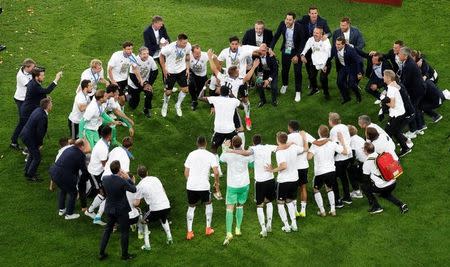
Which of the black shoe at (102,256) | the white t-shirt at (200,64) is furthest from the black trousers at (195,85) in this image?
the black shoe at (102,256)

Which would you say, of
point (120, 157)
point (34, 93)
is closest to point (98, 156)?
point (120, 157)

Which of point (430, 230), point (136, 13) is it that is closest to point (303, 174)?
point (430, 230)

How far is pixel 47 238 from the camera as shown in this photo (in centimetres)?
1372

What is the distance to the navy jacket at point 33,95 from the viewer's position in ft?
51.7

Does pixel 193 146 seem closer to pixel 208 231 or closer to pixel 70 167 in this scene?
pixel 208 231

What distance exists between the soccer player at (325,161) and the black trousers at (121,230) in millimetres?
3698

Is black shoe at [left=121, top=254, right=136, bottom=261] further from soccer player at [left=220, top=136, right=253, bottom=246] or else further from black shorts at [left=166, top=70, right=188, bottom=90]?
black shorts at [left=166, top=70, right=188, bottom=90]

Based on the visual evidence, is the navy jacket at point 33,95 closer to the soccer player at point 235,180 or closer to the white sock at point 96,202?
the white sock at point 96,202

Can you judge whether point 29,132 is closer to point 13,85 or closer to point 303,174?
point 13,85

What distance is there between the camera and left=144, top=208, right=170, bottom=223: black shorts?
13.2 metres

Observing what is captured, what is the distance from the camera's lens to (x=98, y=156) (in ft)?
44.9

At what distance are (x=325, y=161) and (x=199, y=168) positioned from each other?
8.17 feet

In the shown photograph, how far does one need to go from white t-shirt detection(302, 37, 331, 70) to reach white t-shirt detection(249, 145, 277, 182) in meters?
5.11

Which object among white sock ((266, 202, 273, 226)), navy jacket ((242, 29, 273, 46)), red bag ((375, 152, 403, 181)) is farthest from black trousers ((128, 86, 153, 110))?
red bag ((375, 152, 403, 181))
